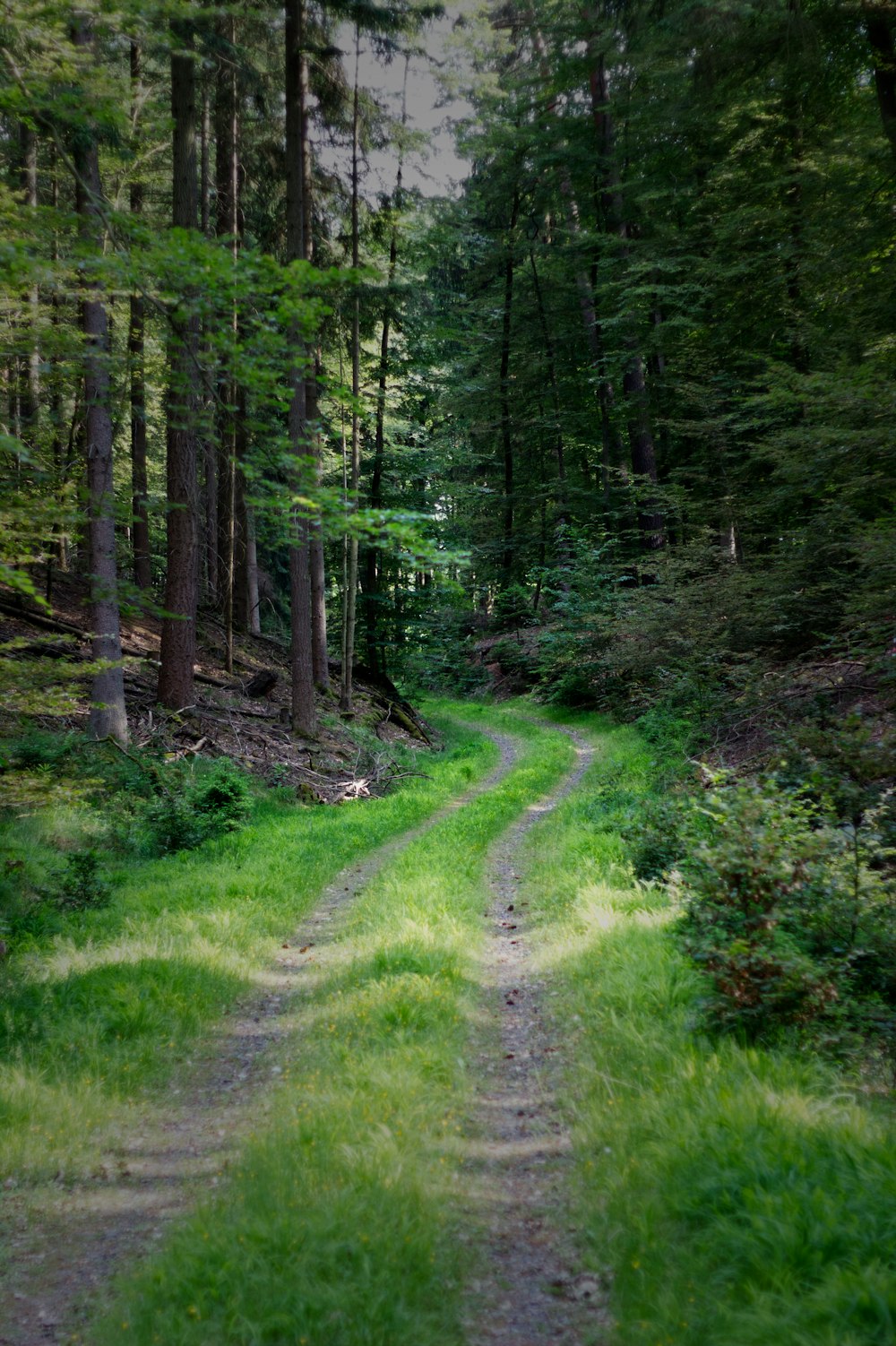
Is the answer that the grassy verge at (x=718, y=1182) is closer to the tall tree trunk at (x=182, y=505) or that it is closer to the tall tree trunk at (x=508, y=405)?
the tall tree trunk at (x=182, y=505)

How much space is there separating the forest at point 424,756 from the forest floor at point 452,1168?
3 centimetres

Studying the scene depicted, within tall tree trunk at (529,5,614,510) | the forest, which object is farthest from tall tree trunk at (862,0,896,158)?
tall tree trunk at (529,5,614,510)

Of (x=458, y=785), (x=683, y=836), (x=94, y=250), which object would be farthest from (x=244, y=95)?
(x=683, y=836)

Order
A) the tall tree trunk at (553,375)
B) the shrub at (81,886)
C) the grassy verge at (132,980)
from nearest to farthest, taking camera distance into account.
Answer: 1. the grassy verge at (132,980)
2. the shrub at (81,886)
3. the tall tree trunk at (553,375)

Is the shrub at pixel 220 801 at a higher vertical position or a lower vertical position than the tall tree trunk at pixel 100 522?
lower

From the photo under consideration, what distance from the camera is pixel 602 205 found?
22016 millimetres

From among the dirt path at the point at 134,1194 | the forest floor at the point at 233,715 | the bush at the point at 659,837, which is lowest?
the dirt path at the point at 134,1194

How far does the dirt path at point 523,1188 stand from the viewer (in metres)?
2.74

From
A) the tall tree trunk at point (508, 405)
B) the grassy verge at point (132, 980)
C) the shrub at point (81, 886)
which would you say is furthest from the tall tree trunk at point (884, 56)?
the tall tree trunk at point (508, 405)

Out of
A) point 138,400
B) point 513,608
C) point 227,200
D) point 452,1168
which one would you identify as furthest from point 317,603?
point 452,1168

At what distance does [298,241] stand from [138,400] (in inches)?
197

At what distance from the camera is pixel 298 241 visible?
13.5m

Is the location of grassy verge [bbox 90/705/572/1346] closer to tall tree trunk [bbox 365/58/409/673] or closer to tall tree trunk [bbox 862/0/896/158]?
tall tree trunk [bbox 862/0/896/158]

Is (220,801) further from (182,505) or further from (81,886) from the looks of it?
(182,505)
